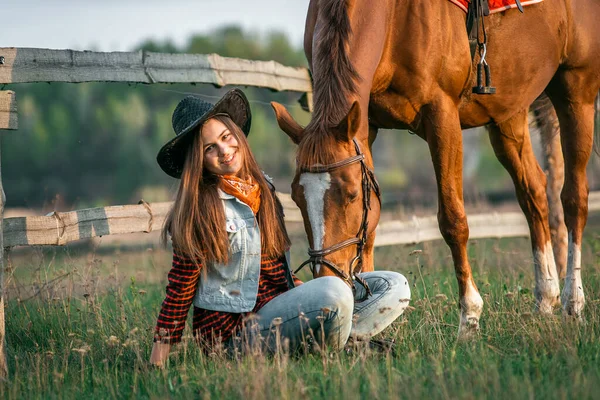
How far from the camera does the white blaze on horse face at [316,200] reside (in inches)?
135

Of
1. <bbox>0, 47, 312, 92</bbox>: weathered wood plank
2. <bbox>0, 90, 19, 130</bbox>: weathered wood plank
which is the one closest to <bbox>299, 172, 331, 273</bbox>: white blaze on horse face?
<bbox>0, 90, 19, 130</bbox>: weathered wood plank

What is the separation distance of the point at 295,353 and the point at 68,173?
51033 mm

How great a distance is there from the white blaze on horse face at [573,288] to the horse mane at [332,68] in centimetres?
218

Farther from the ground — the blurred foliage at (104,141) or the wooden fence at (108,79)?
the blurred foliage at (104,141)

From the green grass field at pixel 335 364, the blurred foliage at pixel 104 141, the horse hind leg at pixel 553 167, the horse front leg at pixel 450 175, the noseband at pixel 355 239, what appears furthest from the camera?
the blurred foliage at pixel 104 141

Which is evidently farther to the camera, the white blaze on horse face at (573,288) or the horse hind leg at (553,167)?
the horse hind leg at (553,167)

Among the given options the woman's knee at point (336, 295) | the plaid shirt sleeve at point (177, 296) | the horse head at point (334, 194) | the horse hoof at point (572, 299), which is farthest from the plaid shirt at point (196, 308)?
the horse hoof at point (572, 299)

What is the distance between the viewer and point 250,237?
3.45 m

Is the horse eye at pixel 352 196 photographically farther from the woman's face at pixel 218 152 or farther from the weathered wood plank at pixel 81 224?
the weathered wood plank at pixel 81 224

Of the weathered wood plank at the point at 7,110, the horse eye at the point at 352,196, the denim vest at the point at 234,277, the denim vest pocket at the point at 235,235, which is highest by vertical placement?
the weathered wood plank at the point at 7,110

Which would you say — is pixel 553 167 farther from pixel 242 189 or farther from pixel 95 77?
pixel 95 77

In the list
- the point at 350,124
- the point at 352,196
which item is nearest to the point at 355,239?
the point at 352,196

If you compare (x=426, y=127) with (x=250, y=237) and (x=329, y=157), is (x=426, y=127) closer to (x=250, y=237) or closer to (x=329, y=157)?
(x=329, y=157)

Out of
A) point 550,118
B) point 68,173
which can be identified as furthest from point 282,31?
point 550,118
